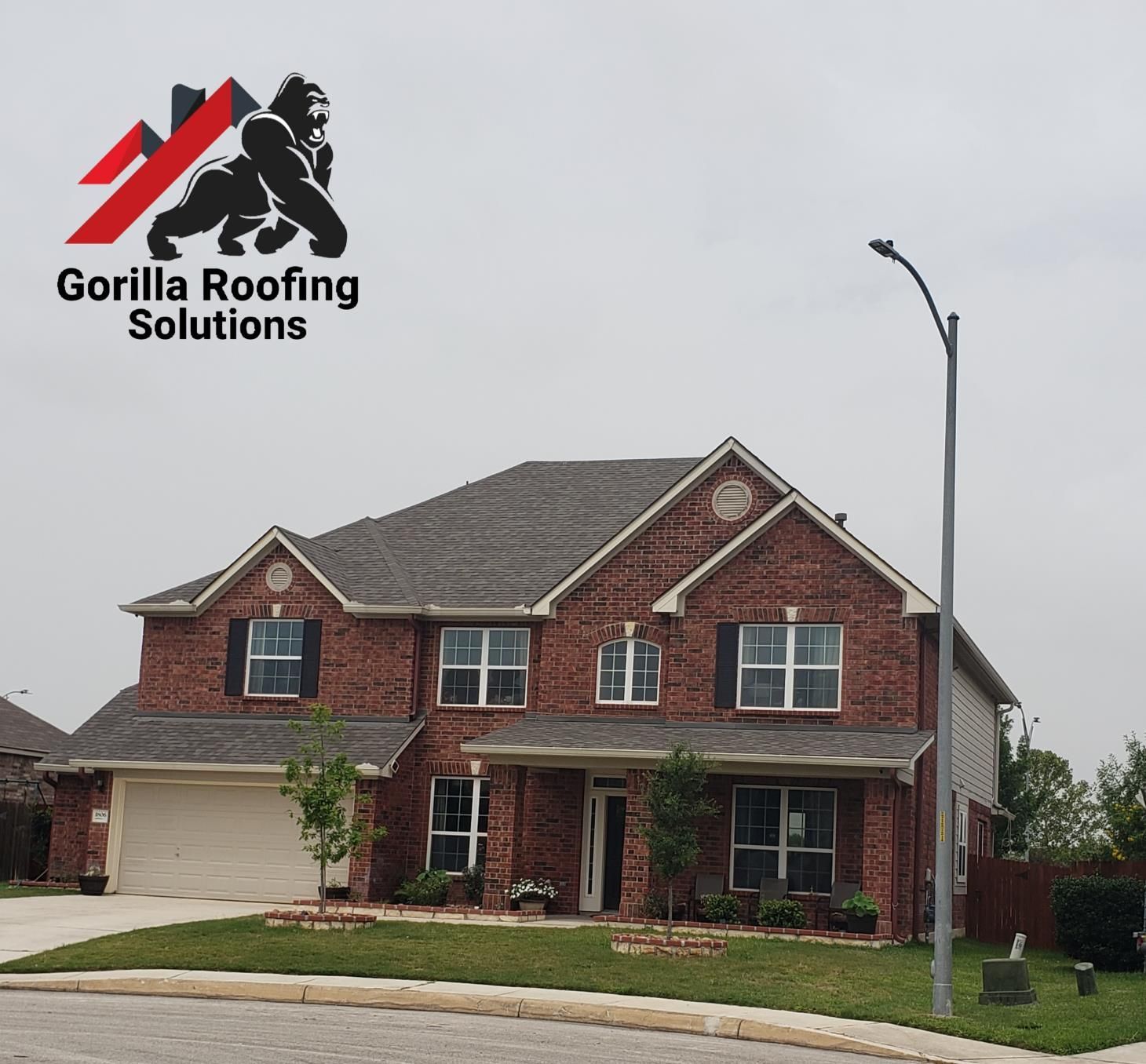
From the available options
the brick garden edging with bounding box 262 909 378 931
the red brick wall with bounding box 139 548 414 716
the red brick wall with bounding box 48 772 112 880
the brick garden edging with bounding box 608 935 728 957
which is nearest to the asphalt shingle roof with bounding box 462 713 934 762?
the red brick wall with bounding box 139 548 414 716

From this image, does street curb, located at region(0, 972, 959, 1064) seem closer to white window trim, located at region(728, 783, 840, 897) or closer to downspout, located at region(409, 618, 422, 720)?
white window trim, located at region(728, 783, 840, 897)

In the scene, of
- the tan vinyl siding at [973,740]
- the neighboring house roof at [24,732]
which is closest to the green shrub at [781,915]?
the tan vinyl siding at [973,740]

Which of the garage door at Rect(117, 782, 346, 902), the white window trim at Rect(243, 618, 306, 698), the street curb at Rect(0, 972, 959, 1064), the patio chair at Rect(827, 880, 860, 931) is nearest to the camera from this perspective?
the street curb at Rect(0, 972, 959, 1064)

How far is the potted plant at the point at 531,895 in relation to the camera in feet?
89.5

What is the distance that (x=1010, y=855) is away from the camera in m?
49.6

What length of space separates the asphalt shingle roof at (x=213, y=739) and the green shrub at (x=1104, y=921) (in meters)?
12.2

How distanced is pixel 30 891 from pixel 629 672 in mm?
12784

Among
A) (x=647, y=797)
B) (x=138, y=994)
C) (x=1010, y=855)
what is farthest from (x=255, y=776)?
(x=1010, y=855)

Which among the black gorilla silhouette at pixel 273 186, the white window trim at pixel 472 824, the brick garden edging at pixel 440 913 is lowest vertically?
the brick garden edging at pixel 440 913

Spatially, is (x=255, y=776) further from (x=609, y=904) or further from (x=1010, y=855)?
(x=1010, y=855)

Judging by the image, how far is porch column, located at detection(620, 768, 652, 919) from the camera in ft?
87.1

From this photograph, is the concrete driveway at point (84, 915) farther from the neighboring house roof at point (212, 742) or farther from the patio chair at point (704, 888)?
the patio chair at point (704, 888)

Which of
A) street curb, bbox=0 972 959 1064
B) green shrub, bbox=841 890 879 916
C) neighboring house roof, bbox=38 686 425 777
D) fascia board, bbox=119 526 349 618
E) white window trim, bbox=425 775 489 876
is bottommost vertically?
street curb, bbox=0 972 959 1064

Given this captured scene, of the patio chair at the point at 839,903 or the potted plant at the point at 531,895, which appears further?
the potted plant at the point at 531,895
